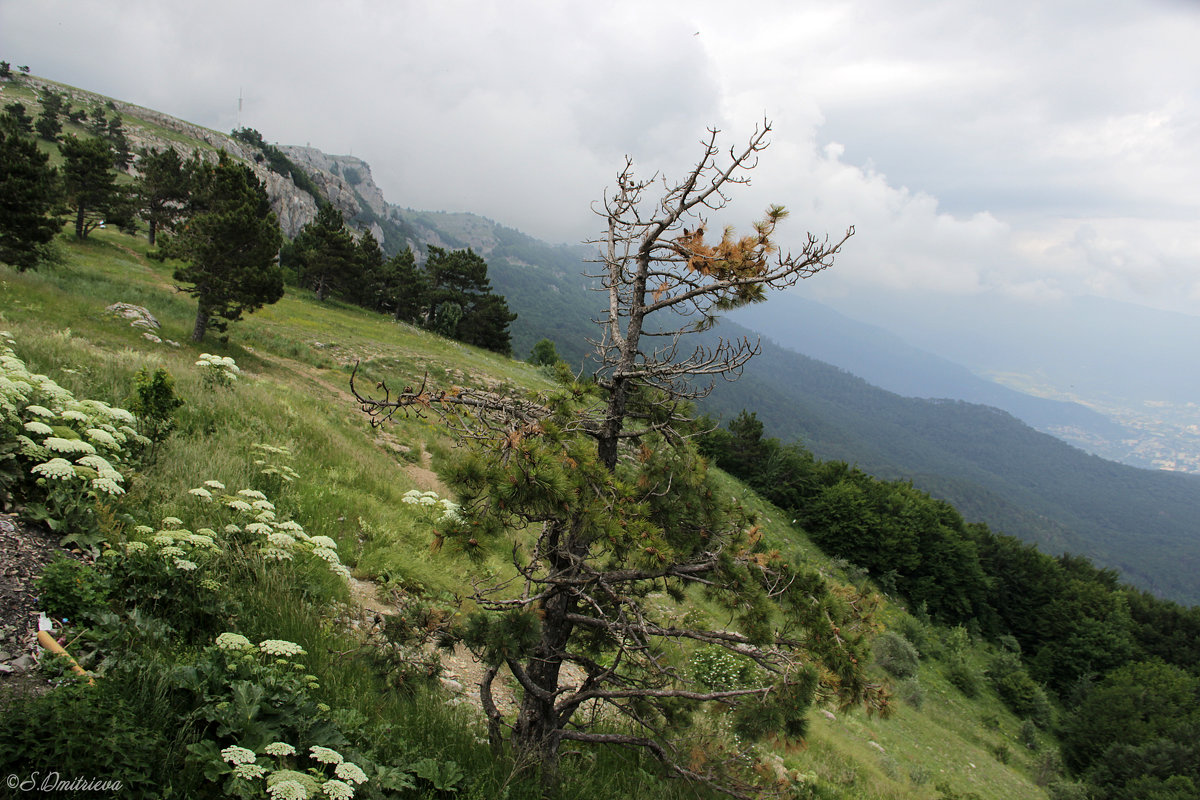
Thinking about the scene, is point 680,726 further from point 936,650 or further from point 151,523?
point 936,650

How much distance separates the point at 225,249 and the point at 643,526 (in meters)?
19.0

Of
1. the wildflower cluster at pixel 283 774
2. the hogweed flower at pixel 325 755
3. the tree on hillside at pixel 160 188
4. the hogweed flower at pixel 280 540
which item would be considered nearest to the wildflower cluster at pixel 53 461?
the hogweed flower at pixel 280 540

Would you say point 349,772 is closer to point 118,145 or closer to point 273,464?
point 273,464

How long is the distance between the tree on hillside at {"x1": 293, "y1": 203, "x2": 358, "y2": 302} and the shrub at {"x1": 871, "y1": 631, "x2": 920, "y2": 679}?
1720 inches

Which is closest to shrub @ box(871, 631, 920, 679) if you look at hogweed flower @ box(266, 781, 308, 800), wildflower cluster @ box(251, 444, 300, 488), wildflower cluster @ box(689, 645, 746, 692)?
wildflower cluster @ box(689, 645, 746, 692)

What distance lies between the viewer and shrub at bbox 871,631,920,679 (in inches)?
814

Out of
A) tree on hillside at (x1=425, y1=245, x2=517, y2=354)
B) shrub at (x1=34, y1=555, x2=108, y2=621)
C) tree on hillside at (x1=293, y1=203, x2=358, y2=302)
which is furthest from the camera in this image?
tree on hillside at (x1=425, y1=245, x2=517, y2=354)

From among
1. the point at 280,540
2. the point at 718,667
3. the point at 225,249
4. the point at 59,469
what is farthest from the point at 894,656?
the point at 225,249

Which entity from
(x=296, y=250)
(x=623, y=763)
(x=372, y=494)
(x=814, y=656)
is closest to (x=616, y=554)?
(x=814, y=656)

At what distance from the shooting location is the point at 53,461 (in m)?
3.98

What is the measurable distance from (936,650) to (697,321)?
34.1 meters

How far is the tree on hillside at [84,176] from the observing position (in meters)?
27.5

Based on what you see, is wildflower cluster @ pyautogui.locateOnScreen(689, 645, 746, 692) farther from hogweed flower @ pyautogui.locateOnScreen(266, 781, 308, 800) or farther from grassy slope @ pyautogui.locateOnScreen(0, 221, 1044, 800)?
hogweed flower @ pyautogui.locateOnScreen(266, 781, 308, 800)

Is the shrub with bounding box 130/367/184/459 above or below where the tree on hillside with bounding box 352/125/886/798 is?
below
